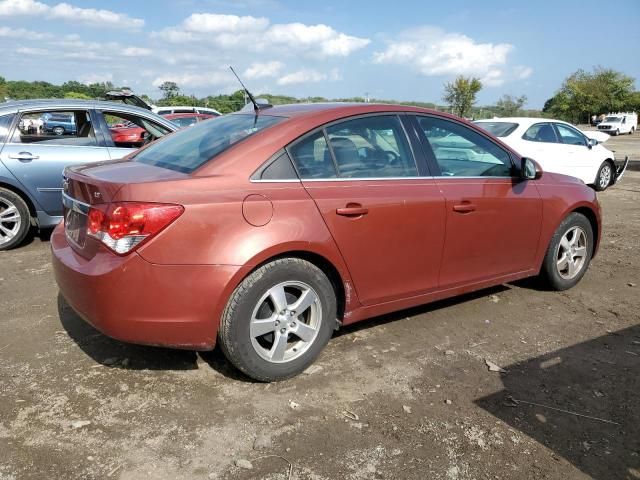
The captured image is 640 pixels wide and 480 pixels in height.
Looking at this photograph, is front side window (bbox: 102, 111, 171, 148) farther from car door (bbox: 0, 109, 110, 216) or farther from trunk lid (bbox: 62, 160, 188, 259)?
trunk lid (bbox: 62, 160, 188, 259)

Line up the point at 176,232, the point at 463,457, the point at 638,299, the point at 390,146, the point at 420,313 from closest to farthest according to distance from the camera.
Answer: the point at 463,457 → the point at 176,232 → the point at 390,146 → the point at 420,313 → the point at 638,299

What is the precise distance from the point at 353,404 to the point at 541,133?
28.6 feet

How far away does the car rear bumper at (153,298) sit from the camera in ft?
9.09

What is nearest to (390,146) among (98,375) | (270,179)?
Answer: (270,179)

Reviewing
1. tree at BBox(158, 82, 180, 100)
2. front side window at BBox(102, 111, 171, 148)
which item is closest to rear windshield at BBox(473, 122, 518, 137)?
front side window at BBox(102, 111, 171, 148)

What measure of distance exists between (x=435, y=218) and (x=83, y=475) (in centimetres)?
253

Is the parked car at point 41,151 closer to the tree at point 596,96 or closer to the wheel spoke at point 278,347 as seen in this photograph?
the wheel spoke at point 278,347

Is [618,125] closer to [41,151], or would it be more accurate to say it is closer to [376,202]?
[41,151]

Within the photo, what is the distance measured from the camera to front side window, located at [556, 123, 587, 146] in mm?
10604

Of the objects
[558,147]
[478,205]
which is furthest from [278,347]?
[558,147]

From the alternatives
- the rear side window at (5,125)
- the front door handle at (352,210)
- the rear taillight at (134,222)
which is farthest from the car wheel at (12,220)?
the front door handle at (352,210)

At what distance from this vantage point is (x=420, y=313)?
14.2ft

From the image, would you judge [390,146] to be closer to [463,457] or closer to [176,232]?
[176,232]

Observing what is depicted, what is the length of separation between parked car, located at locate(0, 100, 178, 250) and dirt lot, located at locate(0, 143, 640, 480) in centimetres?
205
